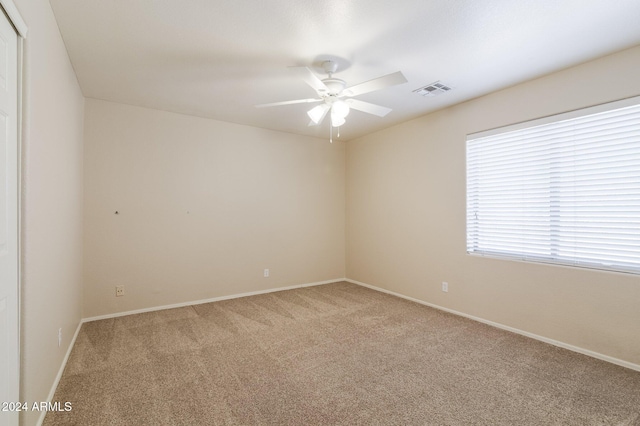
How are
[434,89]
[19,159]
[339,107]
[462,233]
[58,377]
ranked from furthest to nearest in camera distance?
[462,233]
[434,89]
[339,107]
[58,377]
[19,159]

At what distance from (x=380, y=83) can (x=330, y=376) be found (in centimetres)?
231

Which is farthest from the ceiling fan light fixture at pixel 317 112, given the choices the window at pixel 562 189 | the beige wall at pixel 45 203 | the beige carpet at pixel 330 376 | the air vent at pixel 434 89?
the beige carpet at pixel 330 376

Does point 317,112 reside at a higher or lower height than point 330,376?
higher

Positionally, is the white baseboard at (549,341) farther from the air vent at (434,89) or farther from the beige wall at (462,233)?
the air vent at (434,89)

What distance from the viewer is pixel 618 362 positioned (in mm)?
2520

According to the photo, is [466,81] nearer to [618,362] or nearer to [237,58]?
[237,58]

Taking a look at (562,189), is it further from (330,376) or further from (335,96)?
(330,376)

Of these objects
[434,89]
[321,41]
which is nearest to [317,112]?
[321,41]

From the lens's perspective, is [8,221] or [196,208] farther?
[196,208]

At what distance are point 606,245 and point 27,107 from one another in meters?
4.24

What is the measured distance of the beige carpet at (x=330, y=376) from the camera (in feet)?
6.20

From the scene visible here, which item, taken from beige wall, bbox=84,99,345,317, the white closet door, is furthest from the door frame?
beige wall, bbox=84,99,345,317

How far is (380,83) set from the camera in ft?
7.57

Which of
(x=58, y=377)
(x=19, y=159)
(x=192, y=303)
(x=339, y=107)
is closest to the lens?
(x=19, y=159)
